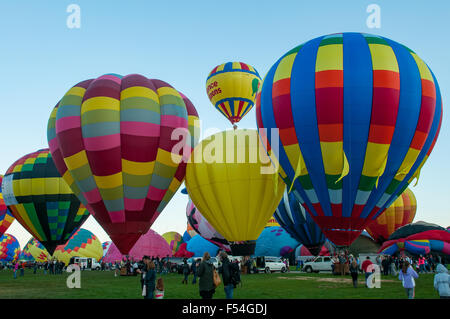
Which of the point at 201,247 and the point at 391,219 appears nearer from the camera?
the point at 391,219

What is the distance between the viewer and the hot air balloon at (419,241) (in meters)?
32.7

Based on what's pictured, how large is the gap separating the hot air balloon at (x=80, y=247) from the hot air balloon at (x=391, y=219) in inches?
1126

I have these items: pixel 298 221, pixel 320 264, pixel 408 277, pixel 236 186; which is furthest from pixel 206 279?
pixel 298 221

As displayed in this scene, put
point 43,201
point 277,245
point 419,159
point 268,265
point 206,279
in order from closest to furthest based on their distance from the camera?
point 206,279
point 419,159
point 43,201
point 268,265
point 277,245

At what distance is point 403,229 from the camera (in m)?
34.1

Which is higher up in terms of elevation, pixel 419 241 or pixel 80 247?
pixel 419 241

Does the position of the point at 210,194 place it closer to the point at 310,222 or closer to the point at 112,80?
the point at 112,80

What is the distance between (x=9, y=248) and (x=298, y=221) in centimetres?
5890

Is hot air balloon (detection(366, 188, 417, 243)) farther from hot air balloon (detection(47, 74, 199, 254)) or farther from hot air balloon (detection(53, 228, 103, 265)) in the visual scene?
hot air balloon (detection(53, 228, 103, 265))

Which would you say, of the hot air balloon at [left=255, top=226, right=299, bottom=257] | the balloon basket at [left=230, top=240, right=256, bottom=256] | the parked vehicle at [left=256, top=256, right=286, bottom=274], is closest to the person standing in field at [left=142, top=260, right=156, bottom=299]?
the balloon basket at [left=230, top=240, right=256, bottom=256]

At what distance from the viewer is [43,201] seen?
29.3 metres

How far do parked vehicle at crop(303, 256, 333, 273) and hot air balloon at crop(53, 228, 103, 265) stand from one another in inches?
1056

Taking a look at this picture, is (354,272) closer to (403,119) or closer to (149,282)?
(403,119)

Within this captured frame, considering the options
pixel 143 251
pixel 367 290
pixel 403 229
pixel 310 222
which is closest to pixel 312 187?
pixel 367 290
